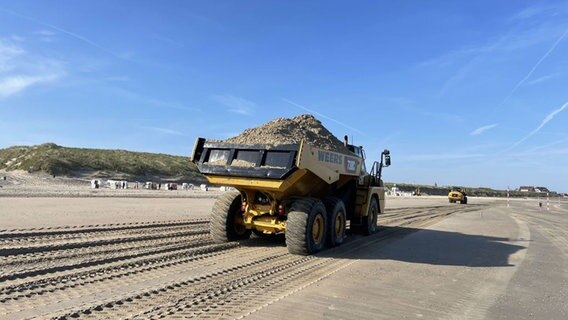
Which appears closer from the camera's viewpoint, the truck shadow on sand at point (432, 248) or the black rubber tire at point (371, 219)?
the truck shadow on sand at point (432, 248)

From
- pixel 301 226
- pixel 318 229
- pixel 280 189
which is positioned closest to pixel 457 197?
pixel 318 229

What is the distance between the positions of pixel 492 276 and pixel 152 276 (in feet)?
18.4

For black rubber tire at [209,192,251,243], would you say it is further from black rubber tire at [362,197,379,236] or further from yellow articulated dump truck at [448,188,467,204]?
yellow articulated dump truck at [448,188,467,204]

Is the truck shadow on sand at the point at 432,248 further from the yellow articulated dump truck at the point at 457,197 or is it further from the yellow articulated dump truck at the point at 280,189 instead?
the yellow articulated dump truck at the point at 457,197

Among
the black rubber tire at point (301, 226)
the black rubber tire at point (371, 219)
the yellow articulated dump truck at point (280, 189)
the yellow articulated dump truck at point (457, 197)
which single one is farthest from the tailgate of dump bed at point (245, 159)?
the yellow articulated dump truck at point (457, 197)

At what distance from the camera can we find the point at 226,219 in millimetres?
10312

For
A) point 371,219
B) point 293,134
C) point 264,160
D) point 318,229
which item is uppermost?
point 293,134

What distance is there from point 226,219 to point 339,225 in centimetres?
270

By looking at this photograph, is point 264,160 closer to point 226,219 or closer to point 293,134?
point 293,134

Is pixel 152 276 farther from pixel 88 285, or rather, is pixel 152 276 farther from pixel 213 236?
pixel 213 236

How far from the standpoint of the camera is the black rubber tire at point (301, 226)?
9133mm

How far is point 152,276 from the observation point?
6.70 meters

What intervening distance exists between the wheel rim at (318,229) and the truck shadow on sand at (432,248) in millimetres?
308

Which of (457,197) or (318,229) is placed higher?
(457,197)
